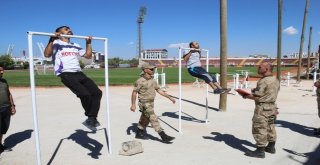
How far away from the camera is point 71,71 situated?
5484 millimetres

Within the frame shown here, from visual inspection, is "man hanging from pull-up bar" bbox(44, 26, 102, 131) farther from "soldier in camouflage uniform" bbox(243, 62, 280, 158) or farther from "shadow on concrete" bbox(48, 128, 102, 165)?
"soldier in camouflage uniform" bbox(243, 62, 280, 158)

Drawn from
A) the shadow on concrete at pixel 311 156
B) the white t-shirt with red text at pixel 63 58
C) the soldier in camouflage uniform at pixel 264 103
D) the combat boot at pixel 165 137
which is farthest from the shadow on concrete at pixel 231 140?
the white t-shirt with red text at pixel 63 58

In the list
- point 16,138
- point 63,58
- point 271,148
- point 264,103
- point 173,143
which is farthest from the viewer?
point 16,138

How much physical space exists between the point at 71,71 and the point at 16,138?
3.28m

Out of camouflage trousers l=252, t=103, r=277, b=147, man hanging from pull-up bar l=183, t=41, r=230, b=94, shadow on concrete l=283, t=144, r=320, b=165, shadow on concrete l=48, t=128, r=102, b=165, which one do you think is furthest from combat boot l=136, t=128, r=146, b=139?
shadow on concrete l=283, t=144, r=320, b=165

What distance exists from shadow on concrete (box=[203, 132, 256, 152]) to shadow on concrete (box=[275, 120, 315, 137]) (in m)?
1.88

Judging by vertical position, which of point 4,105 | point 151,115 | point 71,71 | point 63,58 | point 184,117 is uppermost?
point 63,58

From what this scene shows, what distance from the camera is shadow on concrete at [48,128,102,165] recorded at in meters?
6.34

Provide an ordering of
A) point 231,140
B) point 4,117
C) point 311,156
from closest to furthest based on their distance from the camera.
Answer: point 311,156
point 4,117
point 231,140

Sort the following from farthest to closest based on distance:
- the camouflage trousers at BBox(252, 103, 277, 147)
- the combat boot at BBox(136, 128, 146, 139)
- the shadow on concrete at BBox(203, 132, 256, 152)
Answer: the combat boot at BBox(136, 128, 146, 139) < the shadow on concrete at BBox(203, 132, 256, 152) < the camouflage trousers at BBox(252, 103, 277, 147)

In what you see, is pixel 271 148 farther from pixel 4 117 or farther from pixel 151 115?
pixel 4 117

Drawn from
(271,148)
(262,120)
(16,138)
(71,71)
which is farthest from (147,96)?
(16,138)

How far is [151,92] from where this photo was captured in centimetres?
702

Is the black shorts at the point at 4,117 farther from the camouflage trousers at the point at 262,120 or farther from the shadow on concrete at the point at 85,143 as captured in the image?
Result: the camouflage trousers at the point at 262,120
